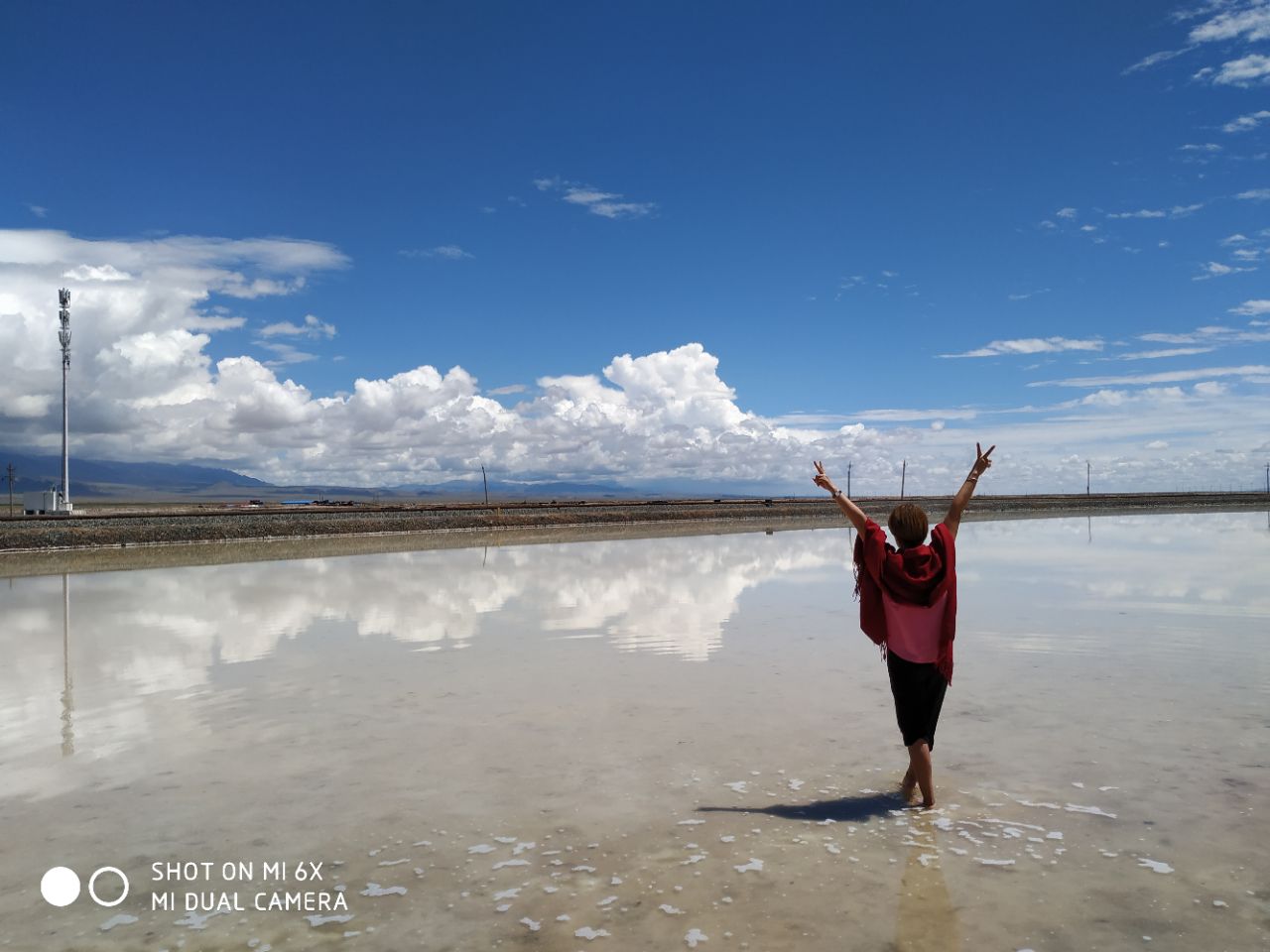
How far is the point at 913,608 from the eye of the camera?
5.85 m

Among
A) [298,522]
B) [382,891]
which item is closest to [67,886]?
[382,891]

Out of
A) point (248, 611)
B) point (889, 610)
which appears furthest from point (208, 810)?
point (248, 611)

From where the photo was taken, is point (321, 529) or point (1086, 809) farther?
point (321, 529)

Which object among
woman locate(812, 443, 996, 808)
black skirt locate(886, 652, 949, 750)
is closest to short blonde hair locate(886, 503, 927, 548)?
woman locate(812, 443, 996, 808)

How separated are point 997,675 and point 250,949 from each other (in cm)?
901

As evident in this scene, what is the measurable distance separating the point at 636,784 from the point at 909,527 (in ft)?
9.74

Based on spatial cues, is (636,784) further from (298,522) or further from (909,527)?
(298,522)

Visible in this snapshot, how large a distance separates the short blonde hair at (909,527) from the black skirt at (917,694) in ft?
2.65

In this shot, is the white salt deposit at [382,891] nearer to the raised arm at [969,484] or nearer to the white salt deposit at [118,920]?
the white salt deposit at [118,920]

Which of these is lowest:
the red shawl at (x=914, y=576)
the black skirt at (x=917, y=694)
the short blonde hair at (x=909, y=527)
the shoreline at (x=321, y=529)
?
A: the shoreline at (x=321, y=529)

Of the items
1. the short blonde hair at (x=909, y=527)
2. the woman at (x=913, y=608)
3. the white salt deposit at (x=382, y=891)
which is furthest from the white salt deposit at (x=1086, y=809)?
the white salt deposit at (x=382, y=891)

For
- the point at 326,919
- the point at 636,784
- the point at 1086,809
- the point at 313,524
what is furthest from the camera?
the point at 313,524

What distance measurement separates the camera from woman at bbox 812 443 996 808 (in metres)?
5.80

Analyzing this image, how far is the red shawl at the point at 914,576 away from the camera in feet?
18.9
